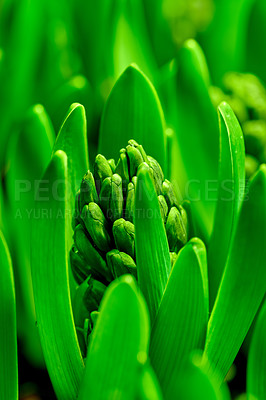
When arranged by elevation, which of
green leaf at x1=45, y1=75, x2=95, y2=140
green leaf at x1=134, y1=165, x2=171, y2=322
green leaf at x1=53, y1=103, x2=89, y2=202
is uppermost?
green leaf at x1=45, y1=75, x2=95, y2=140

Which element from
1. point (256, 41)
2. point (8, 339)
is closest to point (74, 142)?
point (8, 339)

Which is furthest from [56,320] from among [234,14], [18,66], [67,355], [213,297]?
[234,14]

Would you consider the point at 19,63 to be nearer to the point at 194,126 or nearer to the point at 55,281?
the point at 194,126

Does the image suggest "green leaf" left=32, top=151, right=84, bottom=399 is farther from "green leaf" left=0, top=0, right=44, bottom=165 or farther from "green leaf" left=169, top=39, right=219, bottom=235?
"green leaf" left=0, top=0, right=44, bottom=165

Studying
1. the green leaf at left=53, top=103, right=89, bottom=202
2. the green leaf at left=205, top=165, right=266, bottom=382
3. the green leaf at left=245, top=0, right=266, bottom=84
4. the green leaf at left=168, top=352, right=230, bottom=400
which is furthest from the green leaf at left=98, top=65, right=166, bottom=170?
the green leaf at left=245, top=0, right=266, bottom=84

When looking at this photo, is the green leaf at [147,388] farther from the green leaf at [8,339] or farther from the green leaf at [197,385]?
the green leaf at [8,339]

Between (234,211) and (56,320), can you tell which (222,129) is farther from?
(56,320)

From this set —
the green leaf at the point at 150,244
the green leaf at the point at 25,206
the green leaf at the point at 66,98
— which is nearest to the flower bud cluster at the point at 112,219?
the green leaf at the point at 150,244
